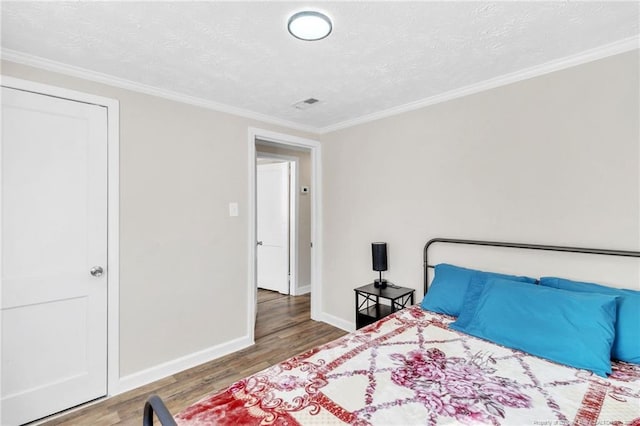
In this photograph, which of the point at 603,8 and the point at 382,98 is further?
the point at 382,98

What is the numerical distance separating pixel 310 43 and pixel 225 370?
2578 mm

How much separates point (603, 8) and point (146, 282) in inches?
130

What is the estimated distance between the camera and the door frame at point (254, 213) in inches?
120

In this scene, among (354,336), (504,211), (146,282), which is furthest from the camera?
(146,282)

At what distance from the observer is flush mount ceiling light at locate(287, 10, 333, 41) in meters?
1.54

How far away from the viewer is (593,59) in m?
1.92

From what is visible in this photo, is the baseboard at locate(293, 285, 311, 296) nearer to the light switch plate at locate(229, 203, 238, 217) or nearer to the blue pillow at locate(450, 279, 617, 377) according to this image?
the light switch plate at locate(229, 203, 238, 217)

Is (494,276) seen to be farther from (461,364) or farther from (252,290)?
(252,290)

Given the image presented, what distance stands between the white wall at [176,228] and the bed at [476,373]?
1.46m

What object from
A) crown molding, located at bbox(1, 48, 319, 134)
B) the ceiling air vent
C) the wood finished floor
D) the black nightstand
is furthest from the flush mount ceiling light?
the wood finished floor

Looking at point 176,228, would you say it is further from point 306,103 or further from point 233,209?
point 306,103

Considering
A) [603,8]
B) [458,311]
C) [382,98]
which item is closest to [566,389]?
[458,311]

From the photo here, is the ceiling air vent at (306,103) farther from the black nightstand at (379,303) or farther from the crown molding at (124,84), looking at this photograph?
the black nightstand at (379,303)

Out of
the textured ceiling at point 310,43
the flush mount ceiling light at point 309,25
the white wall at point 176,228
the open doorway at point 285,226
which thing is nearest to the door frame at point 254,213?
the white wall at point 176,228
